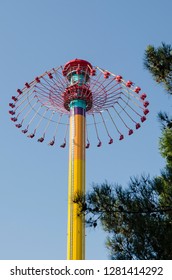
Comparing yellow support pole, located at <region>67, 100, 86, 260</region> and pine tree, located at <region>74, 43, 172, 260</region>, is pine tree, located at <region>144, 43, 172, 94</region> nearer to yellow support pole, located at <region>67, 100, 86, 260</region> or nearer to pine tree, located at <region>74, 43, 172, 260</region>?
pine tree, located at <region>74, 43, 172, 260</region>

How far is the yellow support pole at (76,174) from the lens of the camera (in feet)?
84.3

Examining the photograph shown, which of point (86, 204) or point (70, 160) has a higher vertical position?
point (70, 160)

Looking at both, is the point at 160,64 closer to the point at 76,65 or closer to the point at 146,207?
the point at 146,207

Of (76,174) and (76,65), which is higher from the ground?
(76,65)

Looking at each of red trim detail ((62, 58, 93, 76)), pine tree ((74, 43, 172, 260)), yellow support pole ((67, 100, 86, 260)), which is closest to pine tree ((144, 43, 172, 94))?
pine tree ((74, 43, 172, 260))

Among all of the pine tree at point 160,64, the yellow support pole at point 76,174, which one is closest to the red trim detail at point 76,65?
the yellow support pole at point 76,174

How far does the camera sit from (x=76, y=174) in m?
27.7

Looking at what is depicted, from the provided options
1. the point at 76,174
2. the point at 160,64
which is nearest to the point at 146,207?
the point at 160,64

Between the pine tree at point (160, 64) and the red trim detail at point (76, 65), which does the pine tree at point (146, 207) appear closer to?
the pine tree at point (160, 64)

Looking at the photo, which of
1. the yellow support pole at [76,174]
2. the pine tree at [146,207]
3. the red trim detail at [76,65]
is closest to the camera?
the pine tree at [146,207]

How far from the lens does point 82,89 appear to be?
100ft

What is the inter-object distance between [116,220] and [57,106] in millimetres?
20824

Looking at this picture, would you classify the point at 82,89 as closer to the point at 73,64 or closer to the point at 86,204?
the point at 73,64
